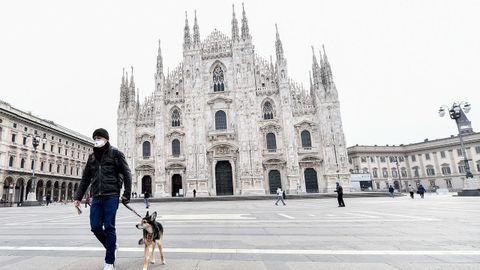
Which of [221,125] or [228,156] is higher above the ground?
[221,125]

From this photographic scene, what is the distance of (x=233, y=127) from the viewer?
1293 inches

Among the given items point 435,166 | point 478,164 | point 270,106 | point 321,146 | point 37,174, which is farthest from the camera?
point 435,166

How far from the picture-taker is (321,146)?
103 ft

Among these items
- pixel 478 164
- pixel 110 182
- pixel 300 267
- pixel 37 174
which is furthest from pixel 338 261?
pixel 478 164

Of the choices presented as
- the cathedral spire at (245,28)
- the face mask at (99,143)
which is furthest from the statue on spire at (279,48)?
the face mask at (99,143)

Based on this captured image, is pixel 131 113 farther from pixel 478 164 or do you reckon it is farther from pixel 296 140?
pixel 478 164

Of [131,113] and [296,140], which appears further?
[131,113]

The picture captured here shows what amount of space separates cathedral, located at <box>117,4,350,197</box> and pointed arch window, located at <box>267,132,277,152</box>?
4.9 inches

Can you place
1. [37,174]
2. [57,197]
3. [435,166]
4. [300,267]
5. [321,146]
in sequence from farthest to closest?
[435,166], [57,197], [37,174], [321,146], [300,267]

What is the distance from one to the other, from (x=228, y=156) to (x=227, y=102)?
6948 millimetres

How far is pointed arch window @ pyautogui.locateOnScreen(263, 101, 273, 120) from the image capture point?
3328cm

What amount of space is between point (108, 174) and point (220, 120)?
30396 mm

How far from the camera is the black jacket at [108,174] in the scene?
3.46 meters

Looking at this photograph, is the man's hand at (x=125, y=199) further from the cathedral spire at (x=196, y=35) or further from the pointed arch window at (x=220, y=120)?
the cathedral spire at (x=196, y=35)
